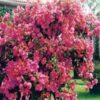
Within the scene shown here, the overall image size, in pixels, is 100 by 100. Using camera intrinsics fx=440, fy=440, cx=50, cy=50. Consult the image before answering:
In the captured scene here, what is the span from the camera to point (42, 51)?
346 inches

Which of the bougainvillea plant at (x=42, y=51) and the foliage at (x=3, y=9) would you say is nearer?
the bougainvillea plant at (x=42, y=51)

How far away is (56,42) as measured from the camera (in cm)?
892

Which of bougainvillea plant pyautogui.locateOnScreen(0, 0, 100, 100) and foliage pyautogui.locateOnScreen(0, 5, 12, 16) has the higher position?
foliage pyautogui.locateOnScreen(0, 5, 12, 16)

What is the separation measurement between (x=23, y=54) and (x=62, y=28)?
1042 millimetres

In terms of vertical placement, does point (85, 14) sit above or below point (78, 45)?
above

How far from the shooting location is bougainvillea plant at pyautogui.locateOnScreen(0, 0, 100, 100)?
848 centimetres

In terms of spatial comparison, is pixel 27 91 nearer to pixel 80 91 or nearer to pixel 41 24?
pixel 41 24

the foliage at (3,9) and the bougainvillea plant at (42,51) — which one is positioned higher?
the foliage at (3,9)

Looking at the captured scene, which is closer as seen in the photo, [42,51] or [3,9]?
[42,51]

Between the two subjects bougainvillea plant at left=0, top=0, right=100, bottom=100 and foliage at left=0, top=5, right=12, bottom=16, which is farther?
foliage at left=0, top=5, right=12, bottom=16

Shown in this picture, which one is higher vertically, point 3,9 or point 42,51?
point 3,9

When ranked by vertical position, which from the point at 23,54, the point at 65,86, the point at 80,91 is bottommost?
the point at 80,91

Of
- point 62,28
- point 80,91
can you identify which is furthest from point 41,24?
point 80,91

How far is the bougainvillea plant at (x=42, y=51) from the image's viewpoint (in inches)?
334
